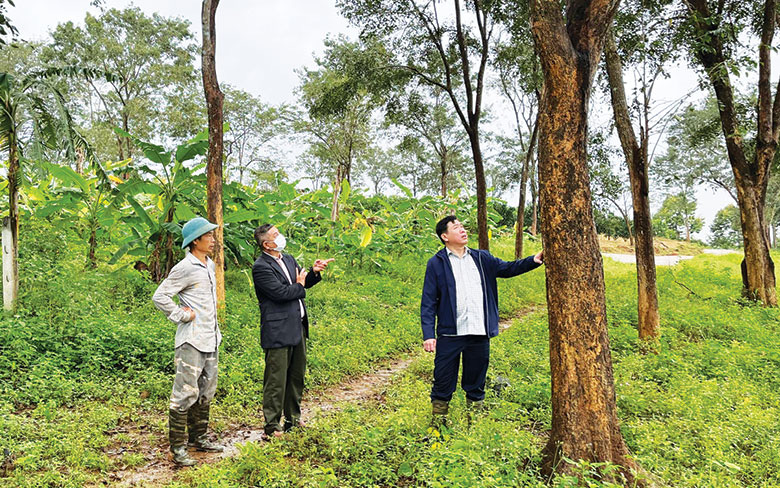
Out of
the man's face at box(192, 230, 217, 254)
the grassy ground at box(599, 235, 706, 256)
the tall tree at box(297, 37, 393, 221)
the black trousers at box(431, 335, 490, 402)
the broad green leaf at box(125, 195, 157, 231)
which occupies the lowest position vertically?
the black trousers at box(431, 335, 490, 402)

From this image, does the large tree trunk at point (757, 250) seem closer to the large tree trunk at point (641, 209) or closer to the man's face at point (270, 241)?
the large tree trunk at point (641, 209)

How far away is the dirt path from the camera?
134 inches

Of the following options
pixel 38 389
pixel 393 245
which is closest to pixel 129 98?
pixel 393 245

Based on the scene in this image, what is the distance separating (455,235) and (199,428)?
2.59 m

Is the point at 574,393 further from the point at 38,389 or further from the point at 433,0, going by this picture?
the point at 433,0

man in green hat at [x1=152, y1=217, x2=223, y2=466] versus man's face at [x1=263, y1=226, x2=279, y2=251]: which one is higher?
man's face at [x1=263, y1=226, x2=279, y2=251]

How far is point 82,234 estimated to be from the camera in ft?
26.6

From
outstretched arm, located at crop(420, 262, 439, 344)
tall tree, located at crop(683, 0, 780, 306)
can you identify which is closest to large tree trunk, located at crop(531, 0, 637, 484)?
outstretched arm, located at crop(420, 262, 439, 344)

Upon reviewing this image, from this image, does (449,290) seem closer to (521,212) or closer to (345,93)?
(345,93)

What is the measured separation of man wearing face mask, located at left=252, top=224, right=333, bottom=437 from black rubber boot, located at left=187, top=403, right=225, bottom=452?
0.45 meters

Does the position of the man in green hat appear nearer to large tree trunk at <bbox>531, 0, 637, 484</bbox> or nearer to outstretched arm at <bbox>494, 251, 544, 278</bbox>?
outstretched arm at <bbox>494, 251, 544, 278</bbox>

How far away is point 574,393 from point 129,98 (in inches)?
944

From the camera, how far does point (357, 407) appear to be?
4.77 meters

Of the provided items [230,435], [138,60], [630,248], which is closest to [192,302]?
[230,435]
